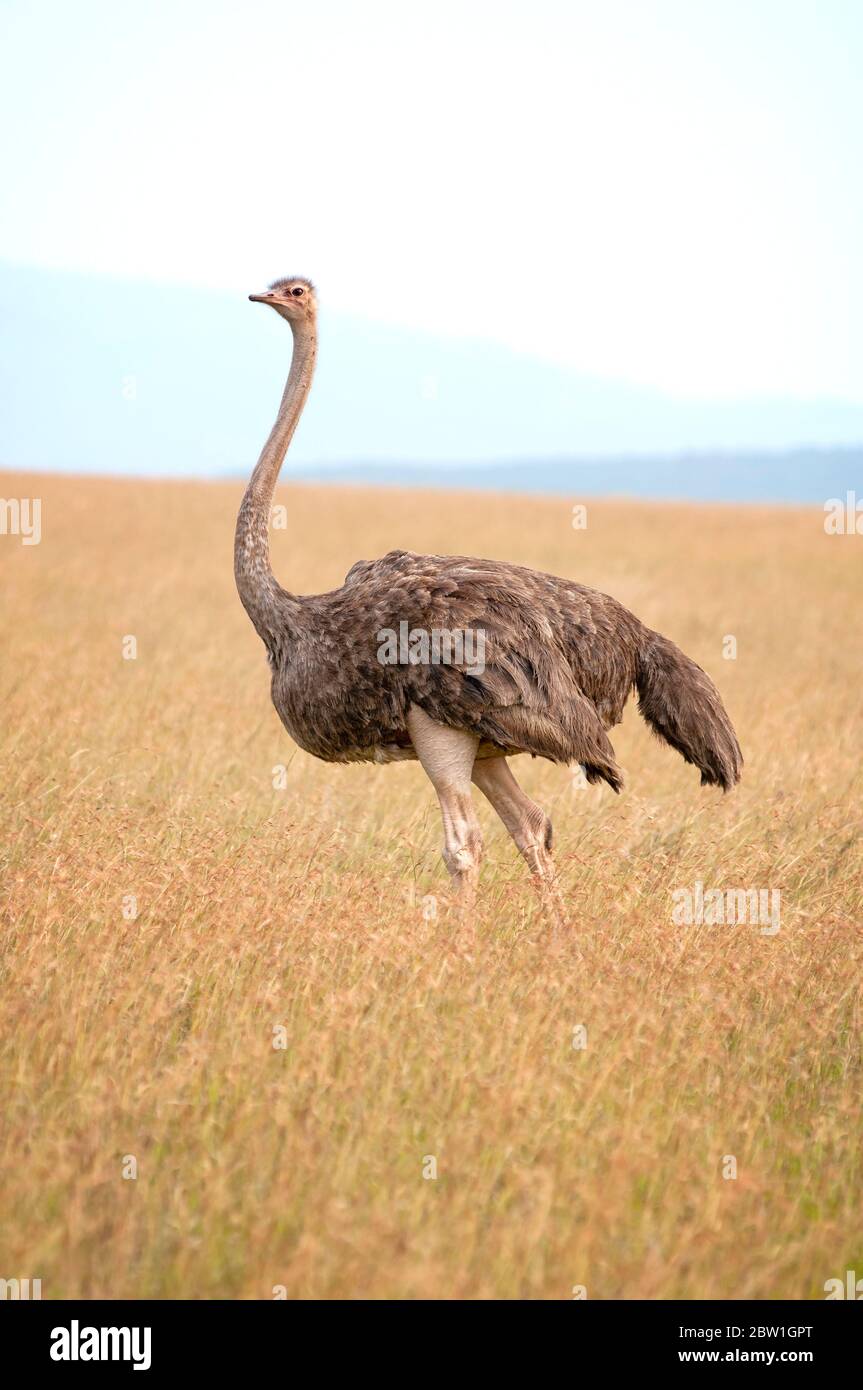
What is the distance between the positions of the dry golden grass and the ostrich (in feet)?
1.51

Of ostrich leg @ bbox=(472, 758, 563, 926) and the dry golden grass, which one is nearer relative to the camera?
the dry golden grass

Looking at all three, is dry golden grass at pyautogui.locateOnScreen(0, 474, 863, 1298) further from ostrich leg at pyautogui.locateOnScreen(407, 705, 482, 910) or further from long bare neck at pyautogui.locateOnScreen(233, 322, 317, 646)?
long bare neck at pyautogui.locateOnScreen(233, 322, 317, 646)

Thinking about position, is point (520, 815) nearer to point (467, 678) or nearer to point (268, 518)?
point (467, 678)

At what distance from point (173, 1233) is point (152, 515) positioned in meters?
24.5

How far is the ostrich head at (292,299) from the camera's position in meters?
6.77

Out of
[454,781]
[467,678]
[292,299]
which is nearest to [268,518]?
[292,299]

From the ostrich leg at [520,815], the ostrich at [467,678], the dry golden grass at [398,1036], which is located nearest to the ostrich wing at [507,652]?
the ostrich at [467,678]

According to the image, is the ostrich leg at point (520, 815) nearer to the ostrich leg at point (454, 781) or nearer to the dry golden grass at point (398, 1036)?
the dry golden grass at point (398, 1036)

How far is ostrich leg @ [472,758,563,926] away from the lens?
20.7ft

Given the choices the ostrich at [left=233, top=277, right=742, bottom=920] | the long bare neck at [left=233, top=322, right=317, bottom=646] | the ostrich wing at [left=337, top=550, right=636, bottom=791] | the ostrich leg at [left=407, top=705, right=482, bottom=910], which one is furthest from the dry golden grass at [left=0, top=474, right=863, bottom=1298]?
the long bare neck at [left=233, top=322, right=317, bottom=646]

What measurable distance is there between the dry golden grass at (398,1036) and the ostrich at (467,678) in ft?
1.51

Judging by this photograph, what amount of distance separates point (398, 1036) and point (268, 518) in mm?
2604
